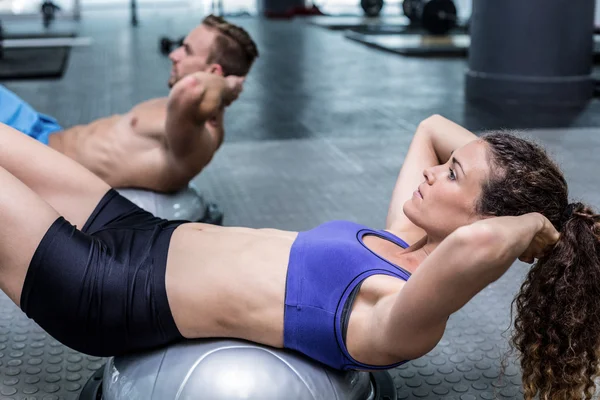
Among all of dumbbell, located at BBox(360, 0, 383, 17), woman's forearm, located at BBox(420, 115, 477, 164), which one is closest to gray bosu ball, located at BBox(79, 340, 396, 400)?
woman's forearm, located at BBox(420, 115, 477, 164)

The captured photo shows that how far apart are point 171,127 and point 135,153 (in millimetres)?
272

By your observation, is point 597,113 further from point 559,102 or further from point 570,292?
point 570,292

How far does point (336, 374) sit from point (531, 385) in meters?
0.38

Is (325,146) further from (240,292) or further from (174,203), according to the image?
(240,292)

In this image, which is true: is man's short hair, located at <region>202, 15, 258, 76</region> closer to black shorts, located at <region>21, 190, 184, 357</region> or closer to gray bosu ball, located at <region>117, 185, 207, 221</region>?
gray bosu ball, located at <region>117, 185, 207, 221</region>

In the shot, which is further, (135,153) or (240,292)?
(135,153)

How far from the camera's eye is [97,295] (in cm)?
155

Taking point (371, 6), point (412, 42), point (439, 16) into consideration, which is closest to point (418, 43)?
point (412, 42)

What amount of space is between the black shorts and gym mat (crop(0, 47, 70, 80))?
5178mm

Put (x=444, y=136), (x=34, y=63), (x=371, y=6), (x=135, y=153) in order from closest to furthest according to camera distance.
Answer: (x=444, y=136) → (x=135, y=153) → (x=34, y=63) → (x=371, y=6)

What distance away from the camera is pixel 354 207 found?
317 centimetres

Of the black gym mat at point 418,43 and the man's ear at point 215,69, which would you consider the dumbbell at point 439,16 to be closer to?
the black gym mat at point 418,43

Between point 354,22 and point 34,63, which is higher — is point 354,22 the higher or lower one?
the higher one

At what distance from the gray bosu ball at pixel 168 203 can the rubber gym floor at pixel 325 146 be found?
0.27 metres
